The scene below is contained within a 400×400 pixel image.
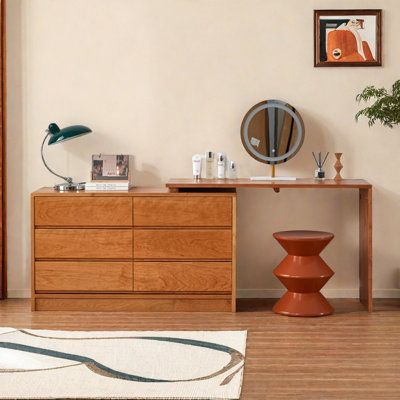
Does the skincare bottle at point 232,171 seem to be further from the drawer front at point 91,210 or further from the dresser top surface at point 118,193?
the drawer front at point 91,210

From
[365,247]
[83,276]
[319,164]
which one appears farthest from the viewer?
[319,164]

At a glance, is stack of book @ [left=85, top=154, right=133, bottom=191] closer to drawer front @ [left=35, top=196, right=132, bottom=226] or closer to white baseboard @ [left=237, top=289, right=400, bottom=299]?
drawer front @ [left=35, top=196, right=132, bottom=226]

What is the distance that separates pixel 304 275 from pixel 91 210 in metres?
1.27

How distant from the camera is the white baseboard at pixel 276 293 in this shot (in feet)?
18.4

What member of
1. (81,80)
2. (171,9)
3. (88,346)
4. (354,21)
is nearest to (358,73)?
(354,21)

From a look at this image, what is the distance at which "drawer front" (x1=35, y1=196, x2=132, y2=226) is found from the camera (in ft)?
16.9

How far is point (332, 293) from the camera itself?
561 cm

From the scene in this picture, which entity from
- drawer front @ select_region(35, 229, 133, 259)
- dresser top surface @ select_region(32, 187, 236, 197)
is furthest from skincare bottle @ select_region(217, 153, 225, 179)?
drawer front @ select_region(35, 229, 133, 259)

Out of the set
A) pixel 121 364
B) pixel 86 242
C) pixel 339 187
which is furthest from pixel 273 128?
pixel 121 364

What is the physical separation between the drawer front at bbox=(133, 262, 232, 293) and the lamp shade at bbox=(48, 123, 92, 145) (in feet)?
2.78

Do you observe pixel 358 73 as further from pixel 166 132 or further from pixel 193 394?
pixel 193 394

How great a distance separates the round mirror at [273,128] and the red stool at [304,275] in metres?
0.57

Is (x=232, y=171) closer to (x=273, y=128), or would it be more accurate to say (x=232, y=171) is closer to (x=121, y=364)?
(x=273, y=128)

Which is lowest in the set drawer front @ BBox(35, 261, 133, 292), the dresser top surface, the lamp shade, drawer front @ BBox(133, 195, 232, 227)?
drawer front @ BBox(35, 261, 133, 292)
